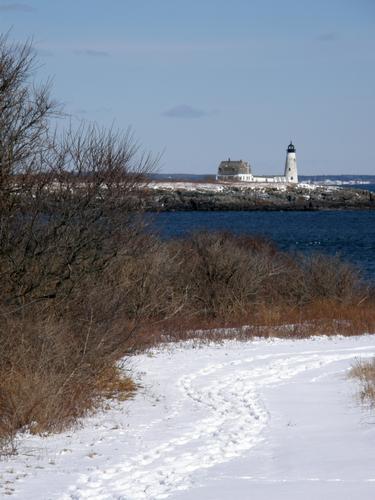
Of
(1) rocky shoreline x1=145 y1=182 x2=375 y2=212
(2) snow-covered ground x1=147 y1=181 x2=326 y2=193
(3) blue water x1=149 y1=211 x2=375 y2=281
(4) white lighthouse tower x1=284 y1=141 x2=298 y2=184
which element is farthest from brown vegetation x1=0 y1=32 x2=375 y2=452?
(4) white lighthouse tower x1=284 y1=141 x2=298 y2=184

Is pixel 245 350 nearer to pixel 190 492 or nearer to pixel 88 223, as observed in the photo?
pixel 88 223

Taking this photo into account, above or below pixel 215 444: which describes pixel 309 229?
below

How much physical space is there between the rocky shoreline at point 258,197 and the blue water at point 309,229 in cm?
584

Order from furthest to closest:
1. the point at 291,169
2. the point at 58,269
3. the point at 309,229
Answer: the point at 291,169 < the point at 309,229 < the point at 58,269

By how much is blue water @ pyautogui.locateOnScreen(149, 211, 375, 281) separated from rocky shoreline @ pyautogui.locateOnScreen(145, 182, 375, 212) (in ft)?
19.1

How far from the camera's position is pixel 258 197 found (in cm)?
12550

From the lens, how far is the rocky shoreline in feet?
388

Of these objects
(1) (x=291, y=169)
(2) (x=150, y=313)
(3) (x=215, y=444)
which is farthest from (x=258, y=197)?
(3) (x=215, y=444)

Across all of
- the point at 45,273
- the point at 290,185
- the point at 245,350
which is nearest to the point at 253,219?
the point at 290,185

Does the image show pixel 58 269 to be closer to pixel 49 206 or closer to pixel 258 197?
pixel 49 206

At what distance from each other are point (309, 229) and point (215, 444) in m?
75.2

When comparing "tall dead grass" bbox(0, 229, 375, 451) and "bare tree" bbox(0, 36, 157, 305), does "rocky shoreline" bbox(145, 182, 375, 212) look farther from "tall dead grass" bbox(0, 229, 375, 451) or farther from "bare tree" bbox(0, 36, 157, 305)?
"bare tree" bbox(0, 36, 157, 305)

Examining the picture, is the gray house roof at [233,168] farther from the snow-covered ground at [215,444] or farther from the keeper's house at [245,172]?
the snow-covered ground at [215,444]

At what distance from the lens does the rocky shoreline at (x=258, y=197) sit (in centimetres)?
11819
